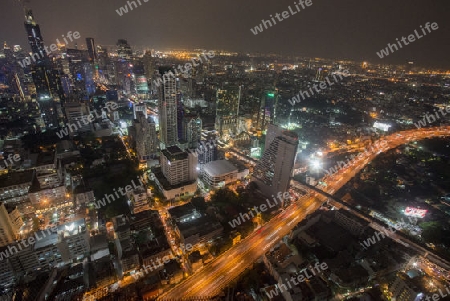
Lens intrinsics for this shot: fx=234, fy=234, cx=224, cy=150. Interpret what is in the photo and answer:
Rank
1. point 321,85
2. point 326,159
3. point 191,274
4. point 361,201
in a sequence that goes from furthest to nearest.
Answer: point 321,85 < point 326,159 < point 361,201 < point 191,274

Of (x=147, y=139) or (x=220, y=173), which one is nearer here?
(x=220, y=173)

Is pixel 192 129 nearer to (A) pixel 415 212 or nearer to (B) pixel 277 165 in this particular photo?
(B) pixel 277 165

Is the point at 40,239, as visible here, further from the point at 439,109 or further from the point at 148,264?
the point at 439,109

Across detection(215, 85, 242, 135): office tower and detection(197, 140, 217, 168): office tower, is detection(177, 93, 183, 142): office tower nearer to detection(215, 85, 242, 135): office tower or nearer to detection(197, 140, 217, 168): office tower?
detection(197, 140, 217, 168): office tower

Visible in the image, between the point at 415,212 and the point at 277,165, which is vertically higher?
the point at 277,165

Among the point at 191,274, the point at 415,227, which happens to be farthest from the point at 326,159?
the point at 191,274

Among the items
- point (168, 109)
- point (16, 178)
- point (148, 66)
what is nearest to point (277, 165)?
point (168, 109)
